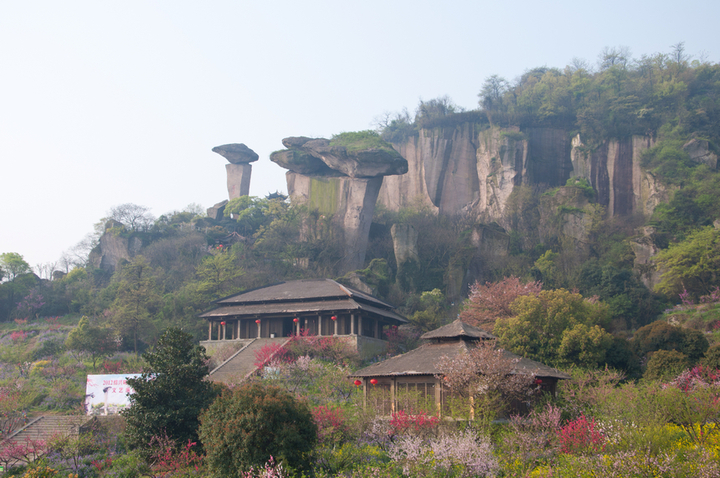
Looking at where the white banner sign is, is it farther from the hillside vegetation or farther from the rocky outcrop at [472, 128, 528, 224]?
the rocky outcrop at [472, 128, 528, 224]

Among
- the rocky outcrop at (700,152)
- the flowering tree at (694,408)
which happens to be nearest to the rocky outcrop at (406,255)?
the rocky outcrop at (700,152)

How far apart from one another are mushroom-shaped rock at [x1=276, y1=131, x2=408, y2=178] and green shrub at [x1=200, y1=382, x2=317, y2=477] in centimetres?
3397

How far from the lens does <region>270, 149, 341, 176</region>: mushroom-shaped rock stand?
1961 inches

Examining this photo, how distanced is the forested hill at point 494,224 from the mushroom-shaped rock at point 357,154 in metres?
1.59

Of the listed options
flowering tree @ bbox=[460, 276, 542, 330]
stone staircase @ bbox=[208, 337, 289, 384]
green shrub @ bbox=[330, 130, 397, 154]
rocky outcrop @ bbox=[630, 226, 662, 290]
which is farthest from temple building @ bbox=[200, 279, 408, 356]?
green shrub @ bbox=[330, 130, 397, 154]

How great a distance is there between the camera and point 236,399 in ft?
44.5

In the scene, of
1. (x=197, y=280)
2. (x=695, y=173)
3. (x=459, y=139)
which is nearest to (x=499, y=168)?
(x=459, y=139)

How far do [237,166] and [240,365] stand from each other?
36.6 m

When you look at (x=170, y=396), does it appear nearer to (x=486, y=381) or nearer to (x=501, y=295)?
(x=486, y=381)

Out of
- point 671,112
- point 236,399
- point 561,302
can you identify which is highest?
point 671,112

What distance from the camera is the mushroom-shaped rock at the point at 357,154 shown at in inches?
1813

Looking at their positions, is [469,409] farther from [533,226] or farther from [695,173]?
[695,173]

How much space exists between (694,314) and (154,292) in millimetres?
31084

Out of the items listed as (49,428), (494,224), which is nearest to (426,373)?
(49,428)
